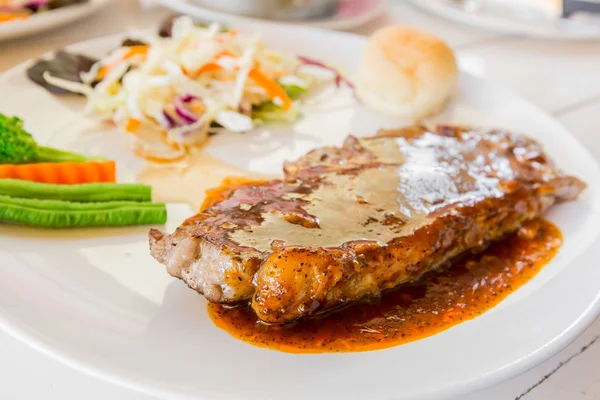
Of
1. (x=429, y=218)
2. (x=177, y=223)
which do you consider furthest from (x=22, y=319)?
(x=429, y=218)

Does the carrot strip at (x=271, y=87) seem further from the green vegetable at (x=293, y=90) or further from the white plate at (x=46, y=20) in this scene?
the white plate at (x=46, y=20)

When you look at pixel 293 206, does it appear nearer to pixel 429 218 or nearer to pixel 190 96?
pixel 429 218

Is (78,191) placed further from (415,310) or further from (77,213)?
(415,310)

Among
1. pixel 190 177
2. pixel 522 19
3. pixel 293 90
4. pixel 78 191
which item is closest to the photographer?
pixel 78 191

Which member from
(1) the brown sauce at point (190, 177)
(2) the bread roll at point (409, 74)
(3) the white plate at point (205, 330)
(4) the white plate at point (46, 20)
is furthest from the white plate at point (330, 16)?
(3) the white plate at point (205, 330)

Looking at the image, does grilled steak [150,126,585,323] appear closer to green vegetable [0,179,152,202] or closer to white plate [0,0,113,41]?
green vegetable [0,179,152,202]

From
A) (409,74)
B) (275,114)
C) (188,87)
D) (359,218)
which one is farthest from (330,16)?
(359,218)
